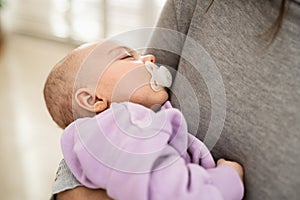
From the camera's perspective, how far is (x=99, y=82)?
0.99m

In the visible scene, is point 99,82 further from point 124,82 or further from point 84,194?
point 84,194

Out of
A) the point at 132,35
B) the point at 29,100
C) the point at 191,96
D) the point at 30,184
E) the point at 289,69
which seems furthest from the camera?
the point at 29,100

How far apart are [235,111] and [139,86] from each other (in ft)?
0.67

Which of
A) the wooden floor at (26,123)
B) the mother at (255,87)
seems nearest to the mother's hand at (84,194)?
the mother at (255,87)

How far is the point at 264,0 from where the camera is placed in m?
0.90

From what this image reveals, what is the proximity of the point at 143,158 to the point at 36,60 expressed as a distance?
69.0 inches

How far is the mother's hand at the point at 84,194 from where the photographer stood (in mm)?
899

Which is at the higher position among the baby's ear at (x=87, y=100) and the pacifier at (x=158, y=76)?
the pacifier at (x=158, y=76)

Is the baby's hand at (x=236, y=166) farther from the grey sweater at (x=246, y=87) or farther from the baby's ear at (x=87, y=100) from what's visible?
the baby's ear at (x=87, y=100)

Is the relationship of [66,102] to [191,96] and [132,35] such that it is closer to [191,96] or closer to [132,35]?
[191,96]

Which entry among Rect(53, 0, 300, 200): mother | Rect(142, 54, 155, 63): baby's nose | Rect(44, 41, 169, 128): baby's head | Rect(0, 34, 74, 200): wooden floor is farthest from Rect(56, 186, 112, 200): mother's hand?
Rect(0, 34, 74, 200): wooden floor

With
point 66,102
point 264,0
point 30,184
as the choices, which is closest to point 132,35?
point 66,102

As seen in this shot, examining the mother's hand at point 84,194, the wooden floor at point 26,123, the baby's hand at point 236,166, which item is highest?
the baby's hand at point 236,166

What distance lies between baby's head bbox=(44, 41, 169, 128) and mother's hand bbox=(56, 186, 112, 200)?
17cm
